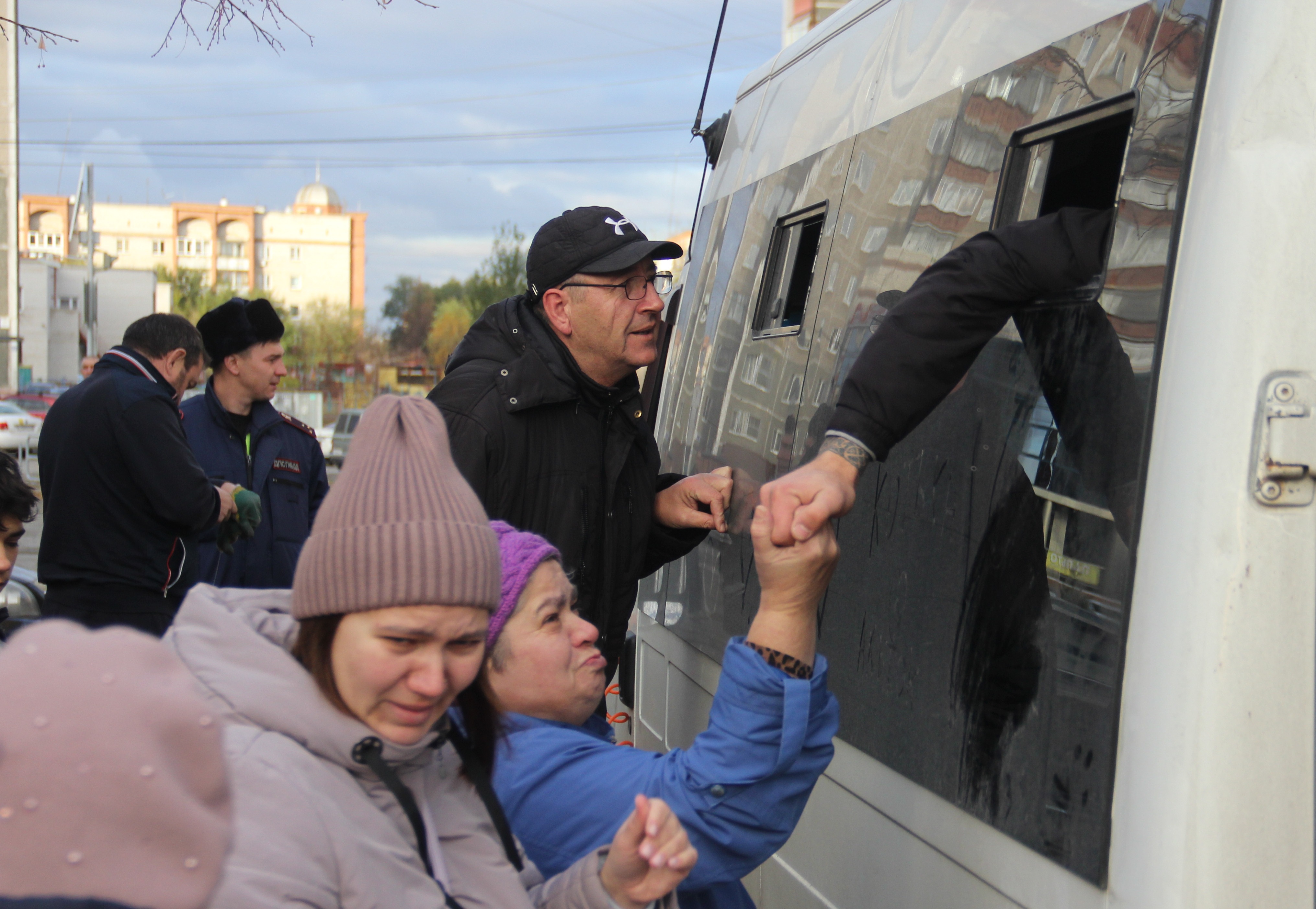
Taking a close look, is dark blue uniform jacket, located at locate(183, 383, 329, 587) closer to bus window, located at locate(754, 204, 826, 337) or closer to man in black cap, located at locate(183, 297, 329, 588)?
man in black cap, located at locate(183, 297, 329, 588)

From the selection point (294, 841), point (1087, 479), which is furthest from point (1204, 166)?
point (294, 841)

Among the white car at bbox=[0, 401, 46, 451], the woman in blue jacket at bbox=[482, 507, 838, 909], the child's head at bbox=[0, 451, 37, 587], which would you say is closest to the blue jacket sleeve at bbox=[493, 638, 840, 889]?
the woman in blue jacket at bbox=[482, 507, 838, 909]

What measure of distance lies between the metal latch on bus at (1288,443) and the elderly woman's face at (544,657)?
1149 millimetres

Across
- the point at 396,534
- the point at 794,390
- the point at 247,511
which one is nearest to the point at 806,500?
the point at 396,534

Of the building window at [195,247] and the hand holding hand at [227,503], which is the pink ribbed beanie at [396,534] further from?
the building window at [195,247]

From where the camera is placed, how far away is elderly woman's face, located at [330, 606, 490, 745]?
1471 millimetres

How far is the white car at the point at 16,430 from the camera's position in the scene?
25.3 m

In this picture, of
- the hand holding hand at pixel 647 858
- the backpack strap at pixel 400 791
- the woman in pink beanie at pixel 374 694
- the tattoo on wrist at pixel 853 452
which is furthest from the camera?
the tattoo on wrist at pixel 853 452

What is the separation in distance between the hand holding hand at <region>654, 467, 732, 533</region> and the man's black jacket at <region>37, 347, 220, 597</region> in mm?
1979

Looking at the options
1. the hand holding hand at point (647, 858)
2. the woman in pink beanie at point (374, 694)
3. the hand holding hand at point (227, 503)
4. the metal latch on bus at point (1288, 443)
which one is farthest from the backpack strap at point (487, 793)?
the hand holding hand at point (227, 503)

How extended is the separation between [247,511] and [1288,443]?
4067 millimetres

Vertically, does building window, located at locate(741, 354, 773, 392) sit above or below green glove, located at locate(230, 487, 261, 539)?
above

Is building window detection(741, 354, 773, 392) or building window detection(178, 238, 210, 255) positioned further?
building window detection(178, 238, 210, 255)

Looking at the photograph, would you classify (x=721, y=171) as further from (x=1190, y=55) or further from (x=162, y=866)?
(x=162, y=866)
